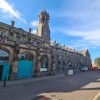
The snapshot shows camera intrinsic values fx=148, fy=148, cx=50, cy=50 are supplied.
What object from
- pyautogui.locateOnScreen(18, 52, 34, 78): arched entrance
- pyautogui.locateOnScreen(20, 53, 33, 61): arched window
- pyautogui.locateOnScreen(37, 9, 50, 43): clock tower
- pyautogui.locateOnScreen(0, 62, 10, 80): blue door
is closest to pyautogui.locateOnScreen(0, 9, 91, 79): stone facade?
pyautogui.locateOnScreen(37, 9, 50, 43): clock tower

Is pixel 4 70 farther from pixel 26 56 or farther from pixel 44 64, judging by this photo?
pixel 44 64

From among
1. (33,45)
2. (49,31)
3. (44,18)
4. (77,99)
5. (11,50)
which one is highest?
(44,18)

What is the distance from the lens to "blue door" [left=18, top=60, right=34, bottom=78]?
944 inches

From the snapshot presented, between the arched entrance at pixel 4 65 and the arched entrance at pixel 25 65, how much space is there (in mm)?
2369

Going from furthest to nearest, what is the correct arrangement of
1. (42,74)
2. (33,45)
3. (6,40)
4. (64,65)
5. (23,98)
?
(64,65)
(42,74)
(33,45)
(6,40)
(23,98)

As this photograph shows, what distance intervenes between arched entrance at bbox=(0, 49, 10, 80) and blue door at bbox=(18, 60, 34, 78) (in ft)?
7.77

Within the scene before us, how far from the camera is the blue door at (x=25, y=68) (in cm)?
2397

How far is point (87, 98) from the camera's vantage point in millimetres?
12070

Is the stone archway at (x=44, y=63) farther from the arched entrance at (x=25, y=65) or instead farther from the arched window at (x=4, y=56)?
the arched window at (x=4, y=56)

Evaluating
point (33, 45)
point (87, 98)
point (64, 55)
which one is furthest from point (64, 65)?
point (87, 98)

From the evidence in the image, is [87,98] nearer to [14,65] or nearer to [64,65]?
[14,65]

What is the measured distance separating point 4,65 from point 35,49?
24.0 ft

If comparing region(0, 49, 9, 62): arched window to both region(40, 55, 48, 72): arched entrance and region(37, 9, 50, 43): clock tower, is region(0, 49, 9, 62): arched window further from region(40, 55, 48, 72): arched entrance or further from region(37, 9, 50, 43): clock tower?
region(37, 9, 50, 43): clock tower

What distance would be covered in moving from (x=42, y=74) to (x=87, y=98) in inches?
698
